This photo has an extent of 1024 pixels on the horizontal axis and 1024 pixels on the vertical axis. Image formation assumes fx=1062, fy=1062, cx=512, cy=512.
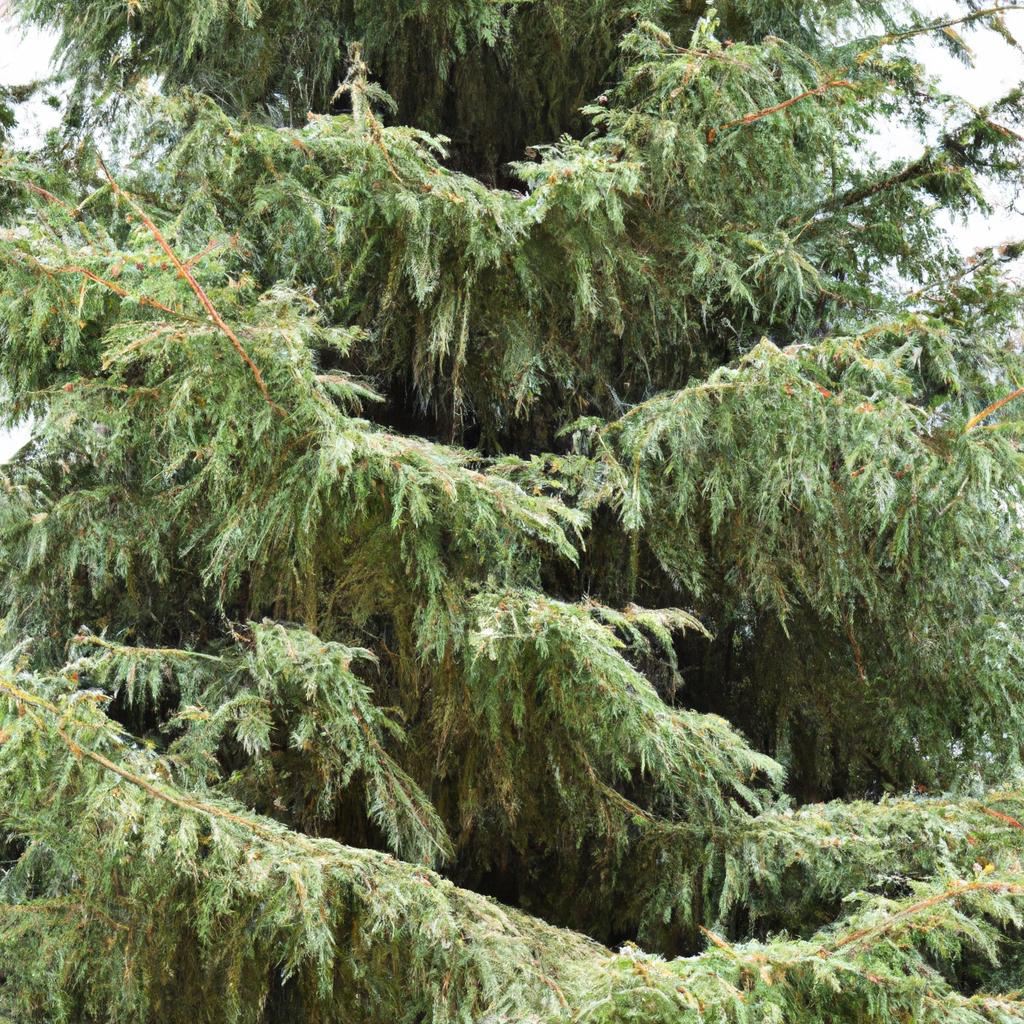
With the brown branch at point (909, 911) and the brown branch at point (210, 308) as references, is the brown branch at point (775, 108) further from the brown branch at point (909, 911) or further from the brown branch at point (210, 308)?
the brown branch at point (909, 911)

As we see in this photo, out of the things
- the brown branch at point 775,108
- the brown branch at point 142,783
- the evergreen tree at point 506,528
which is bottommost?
the brown branch at point 142,783

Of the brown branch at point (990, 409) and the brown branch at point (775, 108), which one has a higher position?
the brown branch at point (775, 108)

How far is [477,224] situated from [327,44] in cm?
139

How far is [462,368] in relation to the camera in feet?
11.2

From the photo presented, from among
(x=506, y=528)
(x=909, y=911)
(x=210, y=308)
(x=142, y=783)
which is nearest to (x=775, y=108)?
(x=506, y=528)

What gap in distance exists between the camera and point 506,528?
2.61 m

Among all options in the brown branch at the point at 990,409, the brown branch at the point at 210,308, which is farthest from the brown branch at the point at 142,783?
the brown branch at the point at 990,409

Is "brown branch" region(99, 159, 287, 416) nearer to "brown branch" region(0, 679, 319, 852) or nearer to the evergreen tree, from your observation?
the evergreen tree

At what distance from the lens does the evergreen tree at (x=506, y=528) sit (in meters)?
2.17

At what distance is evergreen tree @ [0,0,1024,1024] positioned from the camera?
2174 mm

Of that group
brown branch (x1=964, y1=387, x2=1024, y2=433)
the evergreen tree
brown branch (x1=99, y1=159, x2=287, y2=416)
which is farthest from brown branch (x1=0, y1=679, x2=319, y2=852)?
brown branch (x1=964, y1=387, x2=1024, y2=433)

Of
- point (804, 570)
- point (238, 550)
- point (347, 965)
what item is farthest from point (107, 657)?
point (804, 570)

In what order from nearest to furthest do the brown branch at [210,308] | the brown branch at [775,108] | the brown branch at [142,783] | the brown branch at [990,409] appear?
1. the brown branch at [142,783]
2. the brown branch at [210,308]
3. the brown branch at [990,409]
4. the brown branch at [775,108]

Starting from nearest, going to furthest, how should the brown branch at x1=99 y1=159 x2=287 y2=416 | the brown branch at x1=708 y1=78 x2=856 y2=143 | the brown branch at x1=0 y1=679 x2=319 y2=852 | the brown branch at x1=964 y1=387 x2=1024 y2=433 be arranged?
1. the brown branch at x1=0 y1=679 x2=319 y2=852
2. the brown branch at x1=99 y1=159 x2=287 y2=416
3. the brown branch at x1=964 y1=387 x2=1024 y2=433
4. the brown branch at x1=708 y1=78 x2=856 y2=143
